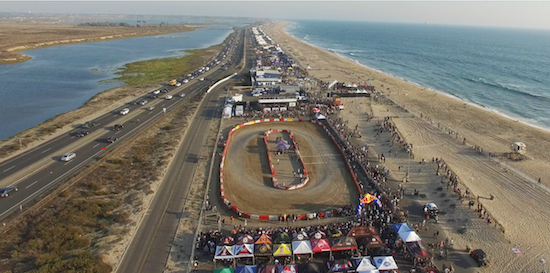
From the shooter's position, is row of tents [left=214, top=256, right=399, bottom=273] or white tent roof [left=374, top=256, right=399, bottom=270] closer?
row of tents [left=214, top=256, right=399, bottom=273]

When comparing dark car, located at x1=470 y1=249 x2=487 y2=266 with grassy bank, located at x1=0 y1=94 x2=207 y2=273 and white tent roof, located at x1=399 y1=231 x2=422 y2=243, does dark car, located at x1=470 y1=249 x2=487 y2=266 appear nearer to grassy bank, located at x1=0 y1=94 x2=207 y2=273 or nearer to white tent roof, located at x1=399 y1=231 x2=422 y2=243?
white tent roof, located at x1=399 y1=231 x2=422 y2=243

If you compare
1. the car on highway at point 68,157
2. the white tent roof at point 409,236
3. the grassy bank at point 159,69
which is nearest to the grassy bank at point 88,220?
the car on highway at point 68,157

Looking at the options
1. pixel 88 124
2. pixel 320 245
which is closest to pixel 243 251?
pixel 320 245

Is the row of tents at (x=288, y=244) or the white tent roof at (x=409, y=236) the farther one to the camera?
the white tent roof at (x=409, y=236)

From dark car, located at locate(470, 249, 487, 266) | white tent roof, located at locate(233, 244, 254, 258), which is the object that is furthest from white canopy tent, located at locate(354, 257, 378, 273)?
dark car, located at locate(470, 249, 487, 266)

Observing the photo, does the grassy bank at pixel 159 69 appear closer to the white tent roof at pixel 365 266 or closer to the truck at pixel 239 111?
the truck at pixel 239 111

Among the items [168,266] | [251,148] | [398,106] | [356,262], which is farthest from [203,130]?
[398,106]
